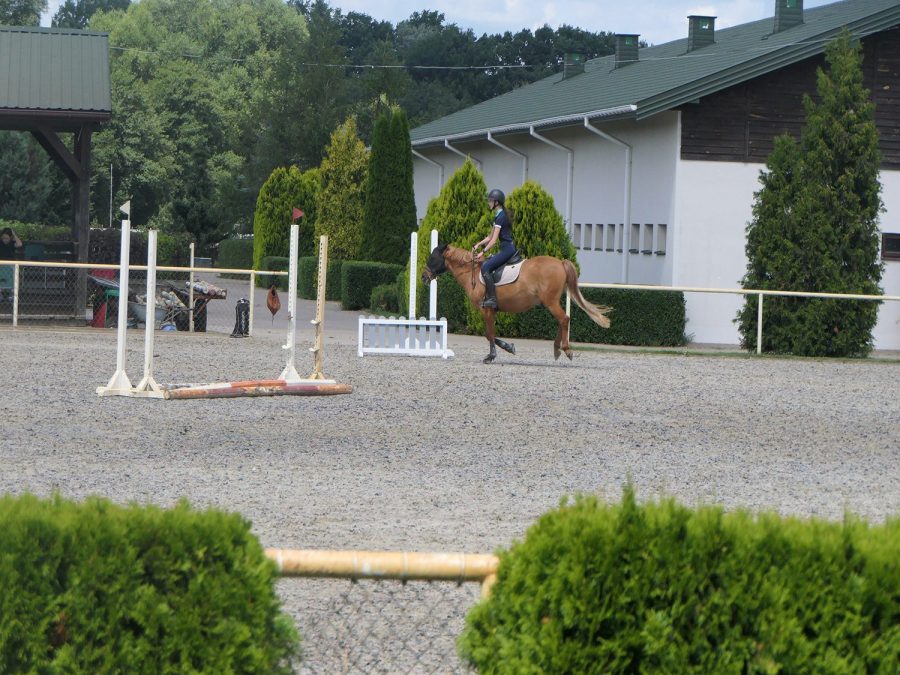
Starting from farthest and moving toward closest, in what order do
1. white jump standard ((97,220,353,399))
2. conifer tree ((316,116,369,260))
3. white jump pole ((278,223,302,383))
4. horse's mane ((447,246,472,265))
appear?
conifer tree ((316,116,369,260)) → horse's mane ((447,246,472,265)) → white jump pole ((278,223,302,383)) → white jump standard ((97,220,353,399))

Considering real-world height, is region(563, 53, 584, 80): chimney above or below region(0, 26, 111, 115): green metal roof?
above

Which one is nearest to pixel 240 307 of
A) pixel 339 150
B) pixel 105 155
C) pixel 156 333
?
pixel 156 333

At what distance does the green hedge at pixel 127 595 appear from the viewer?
3.82 meters

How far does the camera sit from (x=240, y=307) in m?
24.9

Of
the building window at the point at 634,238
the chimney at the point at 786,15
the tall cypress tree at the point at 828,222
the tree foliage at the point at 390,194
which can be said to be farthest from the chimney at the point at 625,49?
the tall cypress tree at the point at 828,222

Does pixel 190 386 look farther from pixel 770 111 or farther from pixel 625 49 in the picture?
pixel 625 49

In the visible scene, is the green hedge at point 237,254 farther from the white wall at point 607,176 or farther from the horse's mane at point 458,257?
the horse's mane at point 458,257

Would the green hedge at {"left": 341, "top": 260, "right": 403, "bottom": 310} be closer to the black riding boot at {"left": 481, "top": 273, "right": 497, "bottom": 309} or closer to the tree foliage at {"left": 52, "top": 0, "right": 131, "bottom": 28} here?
the black riding boot at {"left": 481, "top": 273, "right": 497, "bottom": 309}

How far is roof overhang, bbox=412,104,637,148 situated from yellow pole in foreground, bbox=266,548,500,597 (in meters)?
23.3

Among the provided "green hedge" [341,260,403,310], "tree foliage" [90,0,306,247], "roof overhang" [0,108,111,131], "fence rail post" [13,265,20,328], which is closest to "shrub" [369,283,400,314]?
"green hedge" [341,260,403,310]

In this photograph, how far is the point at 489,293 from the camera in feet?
66.5

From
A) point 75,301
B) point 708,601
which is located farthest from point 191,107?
point 708,601

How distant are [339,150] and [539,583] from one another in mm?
41916

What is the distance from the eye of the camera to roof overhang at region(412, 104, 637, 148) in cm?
2778
